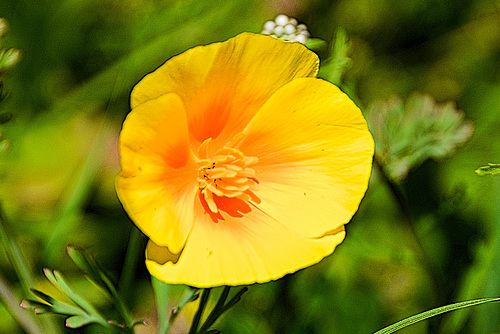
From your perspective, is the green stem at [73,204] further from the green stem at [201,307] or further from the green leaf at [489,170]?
the green leaf at [489,170]

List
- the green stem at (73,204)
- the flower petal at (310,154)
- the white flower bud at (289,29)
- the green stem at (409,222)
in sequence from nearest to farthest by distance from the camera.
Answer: the flower petal at (310,154) → the white flower bud at (289,29) → the green stem at (409,222) → the green stem at (73,204)

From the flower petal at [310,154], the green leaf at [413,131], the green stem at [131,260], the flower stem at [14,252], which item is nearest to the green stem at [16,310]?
the flower stem at [14,252]

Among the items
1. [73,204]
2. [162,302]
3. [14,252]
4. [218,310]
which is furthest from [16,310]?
[73,204]

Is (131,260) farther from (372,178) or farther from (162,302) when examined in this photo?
(372,178)

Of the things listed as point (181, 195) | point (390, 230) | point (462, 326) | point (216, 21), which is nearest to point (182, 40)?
point (216, 21)

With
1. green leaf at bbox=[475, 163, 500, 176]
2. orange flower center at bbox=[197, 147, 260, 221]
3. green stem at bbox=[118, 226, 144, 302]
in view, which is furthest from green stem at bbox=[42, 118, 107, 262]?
green leaf at bbox=[475, 163, 500, 176]

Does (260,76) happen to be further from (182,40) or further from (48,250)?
(182,40)

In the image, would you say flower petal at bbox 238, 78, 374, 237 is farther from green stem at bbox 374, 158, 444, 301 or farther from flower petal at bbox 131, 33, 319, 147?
green stem at bbox 374, 158, 444, 301
